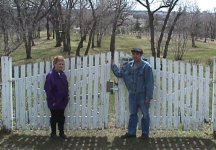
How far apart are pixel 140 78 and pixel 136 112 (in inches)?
27.5

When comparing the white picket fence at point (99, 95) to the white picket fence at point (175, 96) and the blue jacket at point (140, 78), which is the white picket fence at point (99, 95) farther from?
the blue jacket at point (140, 78)

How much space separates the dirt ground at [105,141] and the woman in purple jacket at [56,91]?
0.36 meters

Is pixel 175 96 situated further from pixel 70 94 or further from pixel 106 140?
pixel 70 94

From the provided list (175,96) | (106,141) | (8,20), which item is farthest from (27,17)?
(106,141)

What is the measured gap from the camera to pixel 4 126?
889cm

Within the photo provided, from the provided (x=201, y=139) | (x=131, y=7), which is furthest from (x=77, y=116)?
Result: (x=131, y=7)

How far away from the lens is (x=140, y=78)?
8.37m

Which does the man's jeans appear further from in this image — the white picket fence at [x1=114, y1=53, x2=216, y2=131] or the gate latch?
the gate latch

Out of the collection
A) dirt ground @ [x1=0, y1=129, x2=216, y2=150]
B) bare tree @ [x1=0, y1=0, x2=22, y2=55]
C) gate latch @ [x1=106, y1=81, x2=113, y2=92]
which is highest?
bare tree @ [x1=0, y1=0, x2=22, y2=55]

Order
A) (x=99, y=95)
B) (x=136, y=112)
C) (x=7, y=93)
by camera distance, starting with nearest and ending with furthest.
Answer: (x=136, y=112)
(x=7, y=93)
(x=99, y=95)

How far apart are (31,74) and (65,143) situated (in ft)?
5.11

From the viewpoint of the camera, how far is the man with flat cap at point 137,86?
8297mm

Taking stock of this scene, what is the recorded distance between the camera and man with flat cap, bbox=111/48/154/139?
830 centimetres

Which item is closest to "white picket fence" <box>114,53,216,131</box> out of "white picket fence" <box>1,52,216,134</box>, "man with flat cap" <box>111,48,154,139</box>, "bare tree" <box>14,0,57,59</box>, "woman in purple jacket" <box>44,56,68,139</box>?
"white picket fence" <box>1,52,216,134</box>
